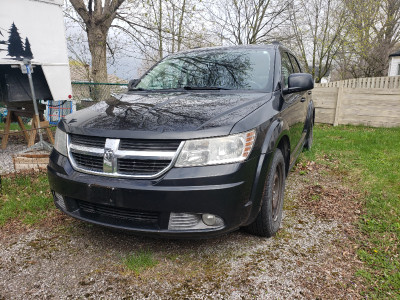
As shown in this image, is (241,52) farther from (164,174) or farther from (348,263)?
(348,263)

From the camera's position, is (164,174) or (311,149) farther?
(311,149)

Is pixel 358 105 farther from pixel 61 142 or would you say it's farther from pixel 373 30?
pixel 373 30

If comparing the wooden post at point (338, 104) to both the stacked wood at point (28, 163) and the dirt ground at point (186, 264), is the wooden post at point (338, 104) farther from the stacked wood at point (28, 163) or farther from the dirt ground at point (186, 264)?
the stacked wood at point (28, 163)

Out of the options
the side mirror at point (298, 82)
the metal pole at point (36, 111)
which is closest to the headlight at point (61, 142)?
the side mirror at point (298, 82)

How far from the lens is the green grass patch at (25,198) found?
3100 mm

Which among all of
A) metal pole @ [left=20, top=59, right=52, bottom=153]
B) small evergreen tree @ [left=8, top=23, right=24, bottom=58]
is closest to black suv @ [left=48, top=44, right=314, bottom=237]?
metal pole @ [left=20, top=59, right=52, bottom=153]

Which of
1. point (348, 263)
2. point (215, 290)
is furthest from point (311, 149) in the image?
point (215, 290)

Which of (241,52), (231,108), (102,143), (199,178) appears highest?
(241,52)

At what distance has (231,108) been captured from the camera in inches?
90.0

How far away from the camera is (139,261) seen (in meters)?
2.29

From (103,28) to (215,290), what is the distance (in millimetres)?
9701

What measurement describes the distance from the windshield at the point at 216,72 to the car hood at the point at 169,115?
0.78 feet

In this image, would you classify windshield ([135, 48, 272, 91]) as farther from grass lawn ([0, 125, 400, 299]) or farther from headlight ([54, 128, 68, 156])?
grass lawn ([0, 125, 400, 299])

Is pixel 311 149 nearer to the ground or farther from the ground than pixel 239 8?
nearer to the ground
